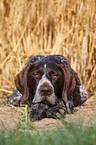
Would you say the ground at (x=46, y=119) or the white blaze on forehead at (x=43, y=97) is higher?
the white blaze on forehead at (x=43, y=97)

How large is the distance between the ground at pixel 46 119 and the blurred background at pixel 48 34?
3.17 feet

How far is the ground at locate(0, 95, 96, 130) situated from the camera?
106 inches

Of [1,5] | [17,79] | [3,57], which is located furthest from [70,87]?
[1,5]

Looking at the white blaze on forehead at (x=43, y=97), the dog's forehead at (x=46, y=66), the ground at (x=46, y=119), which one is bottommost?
the ground at (x=46, y=119)

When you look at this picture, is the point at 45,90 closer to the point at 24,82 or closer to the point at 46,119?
the point at 46,119

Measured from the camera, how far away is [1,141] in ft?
6.47

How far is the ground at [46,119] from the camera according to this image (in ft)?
8.82

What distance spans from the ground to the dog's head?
270 millimetres

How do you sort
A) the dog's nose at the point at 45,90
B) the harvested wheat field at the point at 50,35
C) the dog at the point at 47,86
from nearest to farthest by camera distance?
the dog's nose at the point at 45,90 < the dog at the point at 47,86 < the harvested wheat field at the point at 50,35

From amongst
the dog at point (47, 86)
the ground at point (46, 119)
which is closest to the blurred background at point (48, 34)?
the ground at point (46, 119)

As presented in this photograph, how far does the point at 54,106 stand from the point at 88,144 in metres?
1.76

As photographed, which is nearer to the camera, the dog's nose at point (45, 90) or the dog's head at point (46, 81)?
the dog's nose at point (45, 90)

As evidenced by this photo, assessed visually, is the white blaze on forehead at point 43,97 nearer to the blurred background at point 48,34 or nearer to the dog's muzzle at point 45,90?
the dog's muzzle at point 45,90

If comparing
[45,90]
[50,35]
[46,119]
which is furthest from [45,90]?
[50,35]
